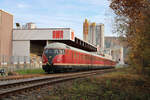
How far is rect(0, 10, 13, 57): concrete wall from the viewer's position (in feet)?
151

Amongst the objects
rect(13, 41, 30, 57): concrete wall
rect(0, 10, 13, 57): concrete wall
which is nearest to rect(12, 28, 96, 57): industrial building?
rect(13, 41, 30, 57): concrete wall

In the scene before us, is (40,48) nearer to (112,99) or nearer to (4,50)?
(4,50)

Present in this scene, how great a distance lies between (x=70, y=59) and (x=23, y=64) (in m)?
6.53

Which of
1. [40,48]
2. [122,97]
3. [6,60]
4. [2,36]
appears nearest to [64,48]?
[6,60]

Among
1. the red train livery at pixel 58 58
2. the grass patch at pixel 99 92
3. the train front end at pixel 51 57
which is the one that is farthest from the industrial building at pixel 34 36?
the grass patch at pixel 99 92

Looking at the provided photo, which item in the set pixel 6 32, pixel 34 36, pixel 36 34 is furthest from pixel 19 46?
pixel 36 34

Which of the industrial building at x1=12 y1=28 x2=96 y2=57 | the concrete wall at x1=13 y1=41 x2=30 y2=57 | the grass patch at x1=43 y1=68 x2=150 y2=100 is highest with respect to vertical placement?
the industrial building at x1=12 y1=28 x2=96 y2=57

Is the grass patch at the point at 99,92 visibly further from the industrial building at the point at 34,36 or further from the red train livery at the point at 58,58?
the industrial building at the point at 34,36

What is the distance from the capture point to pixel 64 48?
24906 mm

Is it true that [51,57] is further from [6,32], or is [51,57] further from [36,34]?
[36,34]

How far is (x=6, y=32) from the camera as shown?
158 ft

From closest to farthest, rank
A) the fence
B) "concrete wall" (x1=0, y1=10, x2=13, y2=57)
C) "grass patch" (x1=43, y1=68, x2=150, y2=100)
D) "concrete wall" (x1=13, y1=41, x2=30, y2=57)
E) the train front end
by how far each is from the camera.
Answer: "grass patch" (x1=43, y1=68, x2=150, y2=100)
the train front end
the fence
"concrete wall" (x1=0, y1=10, x2=13, y2=57)
"concrete wall" (x1=13, y1=41, x2=30, y2=57)

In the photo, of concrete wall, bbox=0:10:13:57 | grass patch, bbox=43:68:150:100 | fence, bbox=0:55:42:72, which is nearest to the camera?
grass patch, bbox=43:68:150:100

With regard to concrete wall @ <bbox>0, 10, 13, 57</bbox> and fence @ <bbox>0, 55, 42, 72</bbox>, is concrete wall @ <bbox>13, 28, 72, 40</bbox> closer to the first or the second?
concrete wall @ <bbox>0, 10, 13, 57</bbox>
